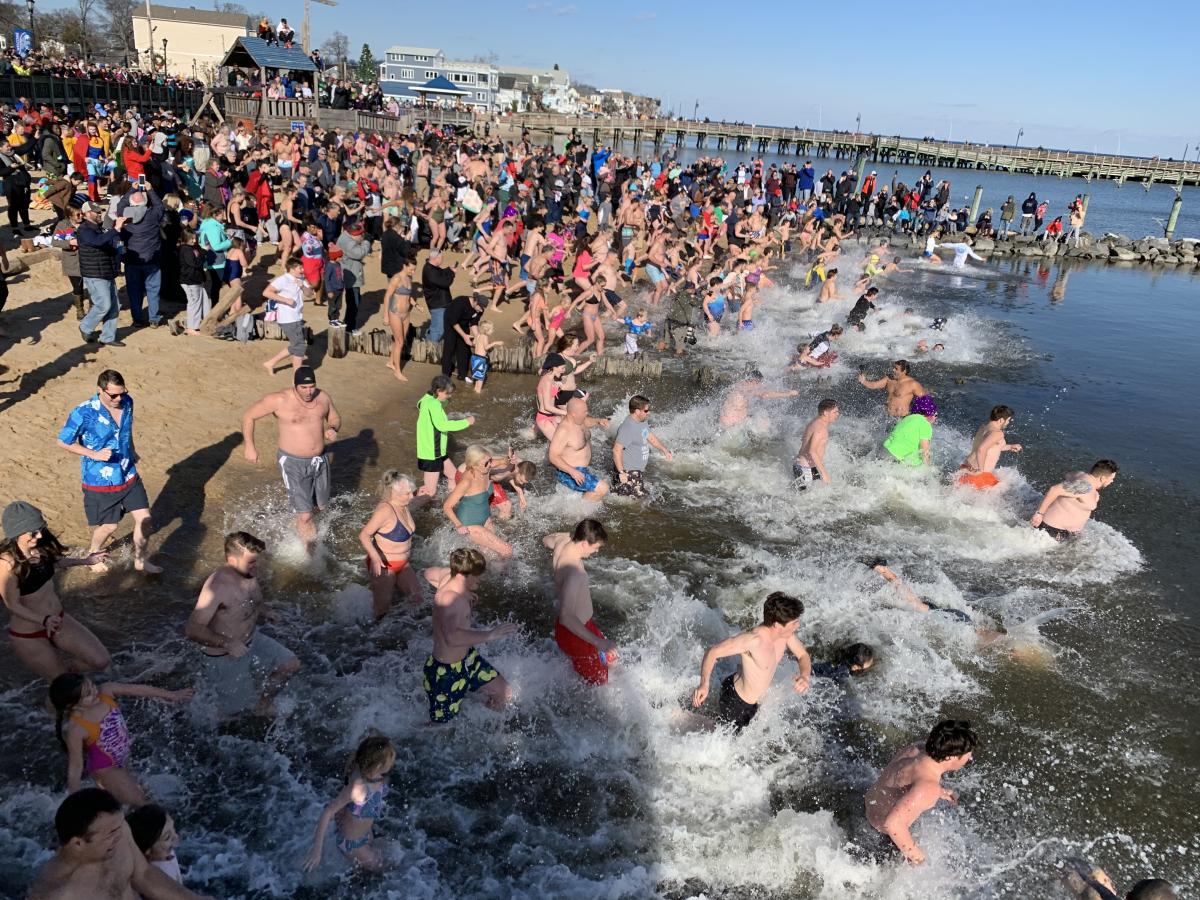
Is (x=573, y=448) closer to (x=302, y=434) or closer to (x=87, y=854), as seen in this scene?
(x=302, y=434)

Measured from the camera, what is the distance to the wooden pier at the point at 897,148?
64081 millimetres

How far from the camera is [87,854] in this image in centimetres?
279

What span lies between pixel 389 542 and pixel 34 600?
2.10 metres

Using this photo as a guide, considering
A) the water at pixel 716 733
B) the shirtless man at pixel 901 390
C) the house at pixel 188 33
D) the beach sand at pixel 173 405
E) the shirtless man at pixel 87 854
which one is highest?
the house at pixel 188 33

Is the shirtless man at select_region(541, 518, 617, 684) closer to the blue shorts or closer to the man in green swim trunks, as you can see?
the blue shorts

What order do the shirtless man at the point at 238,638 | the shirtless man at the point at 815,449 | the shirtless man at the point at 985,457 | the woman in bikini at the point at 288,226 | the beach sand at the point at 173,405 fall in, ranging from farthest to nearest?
1. the woman in bikini at the point at 288,226
2. the shirtless man at the point at 985,457
3. the shirtless man at the point at 815,449
4. the beach sand at the point at 173,405
5. the shirtless man at the point at 238,638

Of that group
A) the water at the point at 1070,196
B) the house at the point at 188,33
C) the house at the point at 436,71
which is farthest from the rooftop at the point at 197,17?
the water at the point at 1070,196

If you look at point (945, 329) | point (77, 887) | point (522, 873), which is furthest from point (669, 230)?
point (77, 887)

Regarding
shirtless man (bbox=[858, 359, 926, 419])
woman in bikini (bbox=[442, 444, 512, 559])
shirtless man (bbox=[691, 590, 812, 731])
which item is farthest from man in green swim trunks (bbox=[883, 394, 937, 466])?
woman in bikini (bbox=[442, 444, 512, 559])

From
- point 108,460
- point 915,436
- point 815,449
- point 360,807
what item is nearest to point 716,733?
point 360,807

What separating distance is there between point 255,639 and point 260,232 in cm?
1271

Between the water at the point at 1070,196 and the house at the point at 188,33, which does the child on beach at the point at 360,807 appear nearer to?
the water at the point at 1070,196

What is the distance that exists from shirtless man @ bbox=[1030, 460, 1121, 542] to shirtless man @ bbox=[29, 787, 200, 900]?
8082 millimetres

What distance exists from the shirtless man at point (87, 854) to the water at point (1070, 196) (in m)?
36.3
